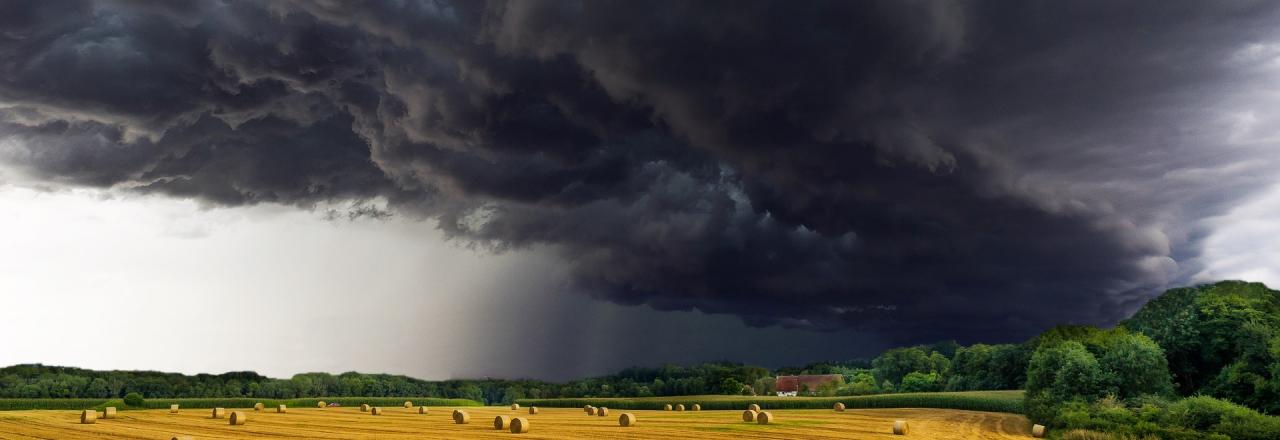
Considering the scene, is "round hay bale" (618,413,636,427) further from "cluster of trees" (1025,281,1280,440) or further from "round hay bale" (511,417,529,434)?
"cluster of trees" (1025,281,1280,440)

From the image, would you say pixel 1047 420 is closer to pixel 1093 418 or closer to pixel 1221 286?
pixel 1093 418

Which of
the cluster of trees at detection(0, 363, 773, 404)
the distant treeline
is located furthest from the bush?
the cluster of trees at detection(0, 363, 773, 404)

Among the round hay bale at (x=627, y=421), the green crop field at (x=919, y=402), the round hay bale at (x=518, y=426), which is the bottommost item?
the green crop field at (x=919, y=402)

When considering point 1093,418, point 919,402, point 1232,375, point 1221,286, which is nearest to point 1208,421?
point 1093,418

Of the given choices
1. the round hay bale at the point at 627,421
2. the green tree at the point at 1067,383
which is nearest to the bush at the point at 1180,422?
the green tree at the point at 1067,383

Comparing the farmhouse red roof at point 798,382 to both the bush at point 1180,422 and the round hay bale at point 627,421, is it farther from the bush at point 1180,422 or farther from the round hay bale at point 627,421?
the bush at point 1180,422

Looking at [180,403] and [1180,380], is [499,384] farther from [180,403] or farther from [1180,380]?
[1180,380]

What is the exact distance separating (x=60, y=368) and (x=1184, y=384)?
6787 inches

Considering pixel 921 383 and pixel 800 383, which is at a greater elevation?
pixel 921 383

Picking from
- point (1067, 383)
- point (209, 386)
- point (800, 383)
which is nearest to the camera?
point (1067, 383)

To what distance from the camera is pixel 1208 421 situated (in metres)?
37.4

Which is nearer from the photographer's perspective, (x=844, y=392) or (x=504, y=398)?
(x=844, y=392)

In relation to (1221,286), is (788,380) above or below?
below

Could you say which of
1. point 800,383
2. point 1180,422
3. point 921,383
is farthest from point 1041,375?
point 800,383
